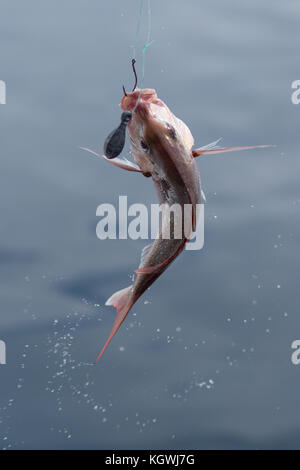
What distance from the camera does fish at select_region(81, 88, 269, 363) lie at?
2436 millimetres

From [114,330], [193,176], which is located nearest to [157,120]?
[193,176]

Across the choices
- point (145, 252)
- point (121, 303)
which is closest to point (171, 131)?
point (145, 252)

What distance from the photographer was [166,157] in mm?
2434

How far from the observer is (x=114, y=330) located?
8.29 ft

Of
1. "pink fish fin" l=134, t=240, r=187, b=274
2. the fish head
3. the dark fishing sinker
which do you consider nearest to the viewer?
the dark fishing sinker

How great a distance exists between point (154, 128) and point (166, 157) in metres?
0.13

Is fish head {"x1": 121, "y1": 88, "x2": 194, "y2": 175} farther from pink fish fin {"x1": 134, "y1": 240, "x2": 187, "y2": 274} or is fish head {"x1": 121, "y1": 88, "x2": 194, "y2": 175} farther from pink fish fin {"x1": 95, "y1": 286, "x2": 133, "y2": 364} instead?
pink fish fin {"x1": 95, "y1": 286, "x2": 133, "y2": 364}

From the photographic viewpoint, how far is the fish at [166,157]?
7.99 ft

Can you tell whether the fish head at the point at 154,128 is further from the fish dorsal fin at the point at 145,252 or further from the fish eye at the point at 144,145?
the fish dorsal fin at the point at 145,252

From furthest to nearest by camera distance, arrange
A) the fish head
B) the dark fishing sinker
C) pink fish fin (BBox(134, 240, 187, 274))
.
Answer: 1. pink fish fin (BBox(134, 240, 187, 274))
2. the fish head
3. the dark fishing sinker

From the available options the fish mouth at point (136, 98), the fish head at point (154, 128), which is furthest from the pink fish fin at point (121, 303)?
the fish mouth at point (136, 98)

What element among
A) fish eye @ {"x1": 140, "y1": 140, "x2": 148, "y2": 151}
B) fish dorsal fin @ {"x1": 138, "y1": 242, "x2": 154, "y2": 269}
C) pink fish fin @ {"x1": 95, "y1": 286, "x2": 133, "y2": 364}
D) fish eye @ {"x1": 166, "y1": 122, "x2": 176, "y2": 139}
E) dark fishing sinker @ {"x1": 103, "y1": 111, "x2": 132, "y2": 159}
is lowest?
pink fish fin @ {"x1": 95, "y1": 286, "x2": 133, "y2": 364}

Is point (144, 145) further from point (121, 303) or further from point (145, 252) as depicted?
point (121, 303)

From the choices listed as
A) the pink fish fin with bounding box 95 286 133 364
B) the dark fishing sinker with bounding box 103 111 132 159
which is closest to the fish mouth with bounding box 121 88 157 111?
the dark fishing sinker with bounding box 103 111 132 159
